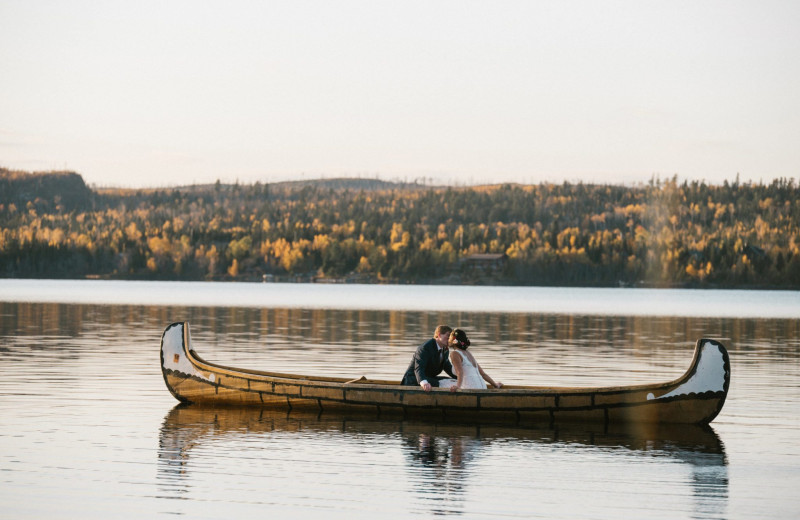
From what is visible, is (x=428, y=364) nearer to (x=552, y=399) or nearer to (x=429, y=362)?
(x=429, y=362)

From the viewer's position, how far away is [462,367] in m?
24.6

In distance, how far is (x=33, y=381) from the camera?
32.8 metres

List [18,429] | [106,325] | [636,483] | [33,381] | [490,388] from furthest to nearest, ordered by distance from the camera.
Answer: [106,325] < [33,381] < [490,388] < [18,429] < [636,483]

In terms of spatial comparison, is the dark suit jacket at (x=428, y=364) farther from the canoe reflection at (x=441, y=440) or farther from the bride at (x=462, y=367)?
the canoe reflection at (x=441, y=440)

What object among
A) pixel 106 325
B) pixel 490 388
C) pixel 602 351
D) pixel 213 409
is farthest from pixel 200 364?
pixel 106 325

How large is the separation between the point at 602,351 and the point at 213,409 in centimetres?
2629

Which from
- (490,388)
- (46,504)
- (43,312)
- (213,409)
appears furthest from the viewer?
(43,312)

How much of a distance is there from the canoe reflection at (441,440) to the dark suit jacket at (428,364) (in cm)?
105

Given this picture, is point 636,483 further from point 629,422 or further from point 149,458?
point 149,458

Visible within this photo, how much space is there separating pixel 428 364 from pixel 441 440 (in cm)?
237

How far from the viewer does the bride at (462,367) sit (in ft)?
78.4

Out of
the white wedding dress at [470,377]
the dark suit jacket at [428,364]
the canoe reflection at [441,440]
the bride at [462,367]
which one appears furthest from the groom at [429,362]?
the canoe reflection at [441,440]

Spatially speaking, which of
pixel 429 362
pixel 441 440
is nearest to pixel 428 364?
pixel 429 362

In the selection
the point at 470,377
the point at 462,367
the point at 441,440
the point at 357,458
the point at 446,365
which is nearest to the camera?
the point at 357,458
